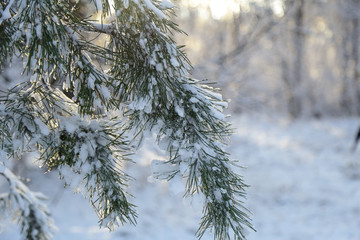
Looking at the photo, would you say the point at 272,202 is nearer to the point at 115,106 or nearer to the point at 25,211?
the point at 25,211

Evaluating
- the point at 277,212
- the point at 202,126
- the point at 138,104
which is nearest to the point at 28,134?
the point at 138,104

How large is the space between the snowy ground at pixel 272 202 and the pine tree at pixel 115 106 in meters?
2.39

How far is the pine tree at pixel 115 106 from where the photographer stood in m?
1.26

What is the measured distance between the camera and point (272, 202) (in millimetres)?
7223

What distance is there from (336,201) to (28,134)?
700 centimetres

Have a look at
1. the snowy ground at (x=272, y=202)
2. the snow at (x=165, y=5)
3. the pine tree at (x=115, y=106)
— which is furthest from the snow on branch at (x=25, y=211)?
the snowy ground at (x=272, y=202)

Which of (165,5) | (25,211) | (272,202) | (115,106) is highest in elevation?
(272,202)

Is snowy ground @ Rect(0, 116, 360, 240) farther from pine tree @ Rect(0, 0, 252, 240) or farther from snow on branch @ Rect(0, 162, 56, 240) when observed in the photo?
pine tree @ Rect(0, 0, 252, 240)

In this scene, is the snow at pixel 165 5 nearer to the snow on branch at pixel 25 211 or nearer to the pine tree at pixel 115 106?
the pine tree at pixel 115 106

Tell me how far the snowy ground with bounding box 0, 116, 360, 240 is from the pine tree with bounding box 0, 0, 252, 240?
2.39m

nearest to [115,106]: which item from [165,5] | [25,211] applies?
[165,5]

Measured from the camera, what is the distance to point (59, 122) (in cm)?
138

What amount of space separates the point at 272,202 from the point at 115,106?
21.6 ft

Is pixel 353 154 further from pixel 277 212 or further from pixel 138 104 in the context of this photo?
pixel 138 104
